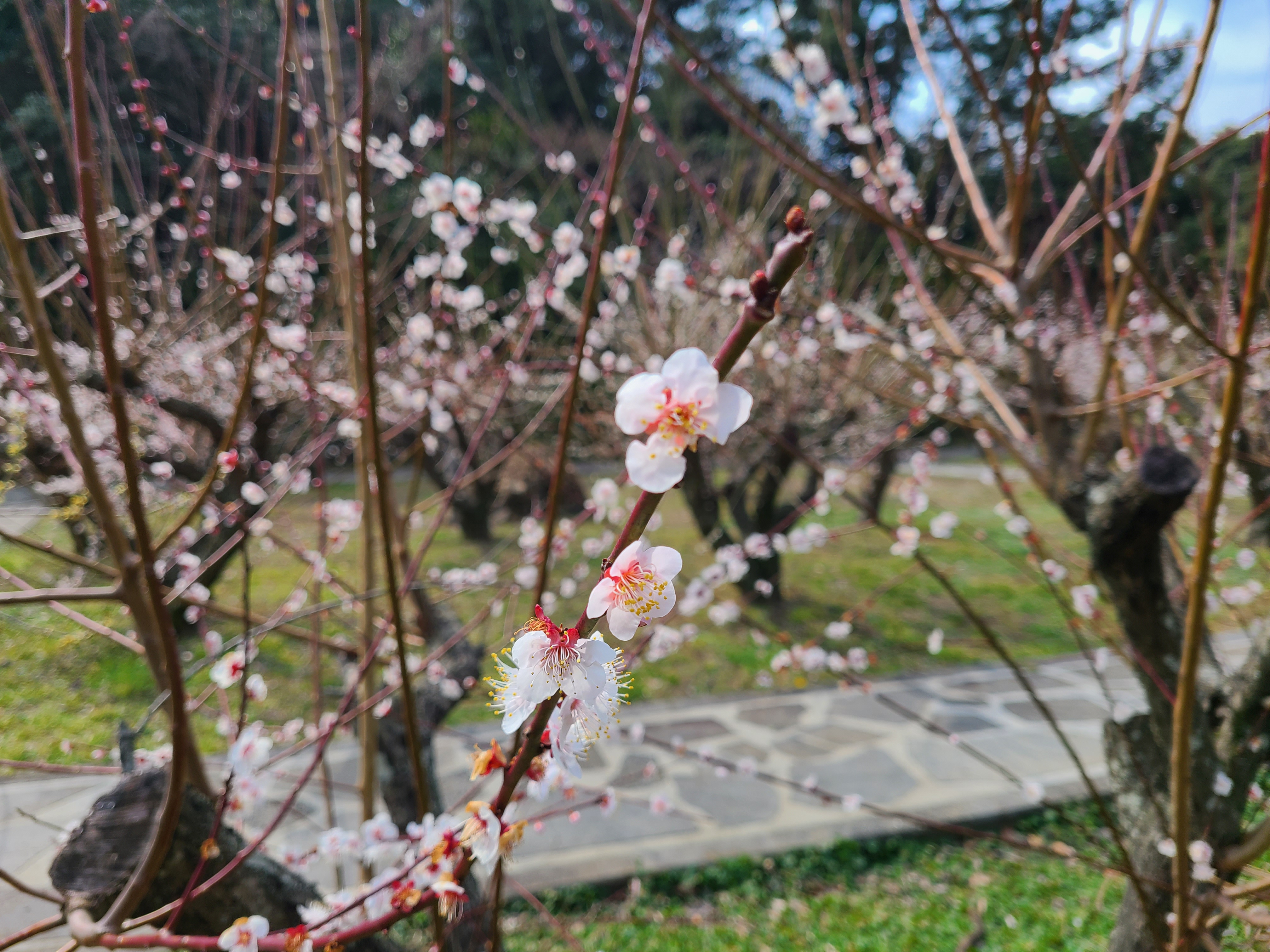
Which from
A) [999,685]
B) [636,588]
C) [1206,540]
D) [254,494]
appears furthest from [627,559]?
[999,685]

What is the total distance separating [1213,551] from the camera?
3.49ft

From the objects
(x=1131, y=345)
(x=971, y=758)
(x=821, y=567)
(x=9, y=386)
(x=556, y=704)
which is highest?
(x=1131, y=345)

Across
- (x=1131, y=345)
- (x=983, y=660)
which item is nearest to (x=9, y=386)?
(x=983, y=660)

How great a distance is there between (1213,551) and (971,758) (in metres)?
3.08

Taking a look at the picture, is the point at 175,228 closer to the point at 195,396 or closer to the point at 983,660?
the point at 195,396

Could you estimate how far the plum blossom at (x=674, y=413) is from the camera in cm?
43

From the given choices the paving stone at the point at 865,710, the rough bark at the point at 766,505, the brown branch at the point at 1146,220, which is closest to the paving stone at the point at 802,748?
the paving stone at the point at 865,710

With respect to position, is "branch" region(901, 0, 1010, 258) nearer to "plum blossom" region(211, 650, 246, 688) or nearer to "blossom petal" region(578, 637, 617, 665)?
"blossom petal" region(578, 637, 617, 665)

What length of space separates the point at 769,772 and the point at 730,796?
0.28 m

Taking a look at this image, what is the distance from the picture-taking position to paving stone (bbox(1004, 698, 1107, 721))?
4.14 meters

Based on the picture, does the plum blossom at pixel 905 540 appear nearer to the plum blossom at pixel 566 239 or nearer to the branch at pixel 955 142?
the branch at pixel 955 142

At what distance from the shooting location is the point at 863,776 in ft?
11.4

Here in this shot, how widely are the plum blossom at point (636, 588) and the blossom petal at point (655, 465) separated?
0.04 meters

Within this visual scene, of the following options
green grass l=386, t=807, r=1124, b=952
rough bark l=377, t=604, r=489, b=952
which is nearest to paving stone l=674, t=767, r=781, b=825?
green grass l=386, t=807, r=1124, b=952
